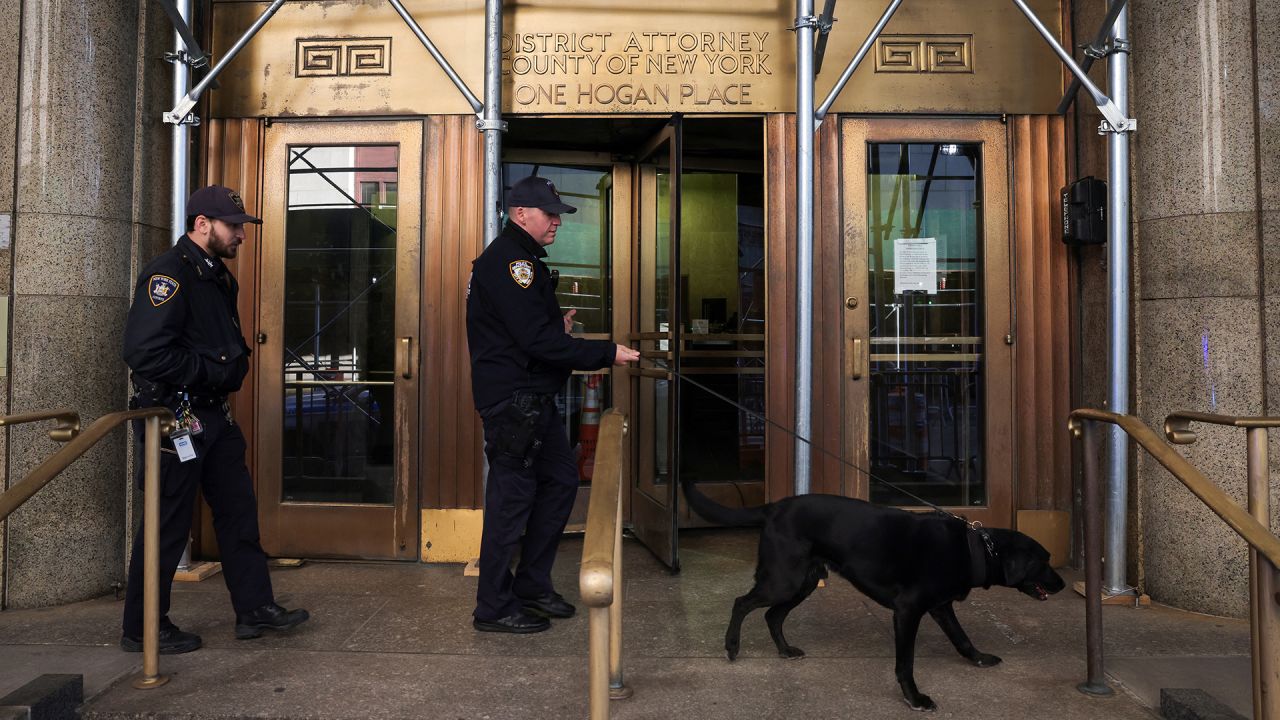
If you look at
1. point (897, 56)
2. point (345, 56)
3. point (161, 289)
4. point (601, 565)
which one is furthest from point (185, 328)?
point (897, 56)

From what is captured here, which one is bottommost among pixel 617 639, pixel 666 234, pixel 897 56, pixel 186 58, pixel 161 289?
pixel 617 639

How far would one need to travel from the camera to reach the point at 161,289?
3.43 meters

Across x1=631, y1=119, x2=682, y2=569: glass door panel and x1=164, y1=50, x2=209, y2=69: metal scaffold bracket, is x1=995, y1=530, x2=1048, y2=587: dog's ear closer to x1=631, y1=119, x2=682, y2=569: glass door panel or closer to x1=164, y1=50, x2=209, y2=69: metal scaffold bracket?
x1=631, y1=119, x2=682, y2=569: glass door panel

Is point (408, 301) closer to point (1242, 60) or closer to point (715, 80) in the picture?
point (715, 80)

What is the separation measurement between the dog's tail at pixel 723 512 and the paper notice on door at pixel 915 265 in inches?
83.2

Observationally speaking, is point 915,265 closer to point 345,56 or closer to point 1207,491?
point 1207,491

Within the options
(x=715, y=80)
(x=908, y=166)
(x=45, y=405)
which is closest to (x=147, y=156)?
(x=45, y=405)

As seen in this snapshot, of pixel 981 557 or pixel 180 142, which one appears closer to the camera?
pixel 981 557

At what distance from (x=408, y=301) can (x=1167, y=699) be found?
393cm

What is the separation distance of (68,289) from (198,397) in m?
1.29

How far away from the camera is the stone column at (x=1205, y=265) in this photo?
4.11 metres

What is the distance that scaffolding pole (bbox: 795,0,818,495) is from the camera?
15.0 ft

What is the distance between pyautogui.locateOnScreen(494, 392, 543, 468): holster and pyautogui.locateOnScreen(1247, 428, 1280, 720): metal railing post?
8.14 ft

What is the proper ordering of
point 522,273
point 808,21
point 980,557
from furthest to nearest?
point 808,21
point 522,273
point 980,557
